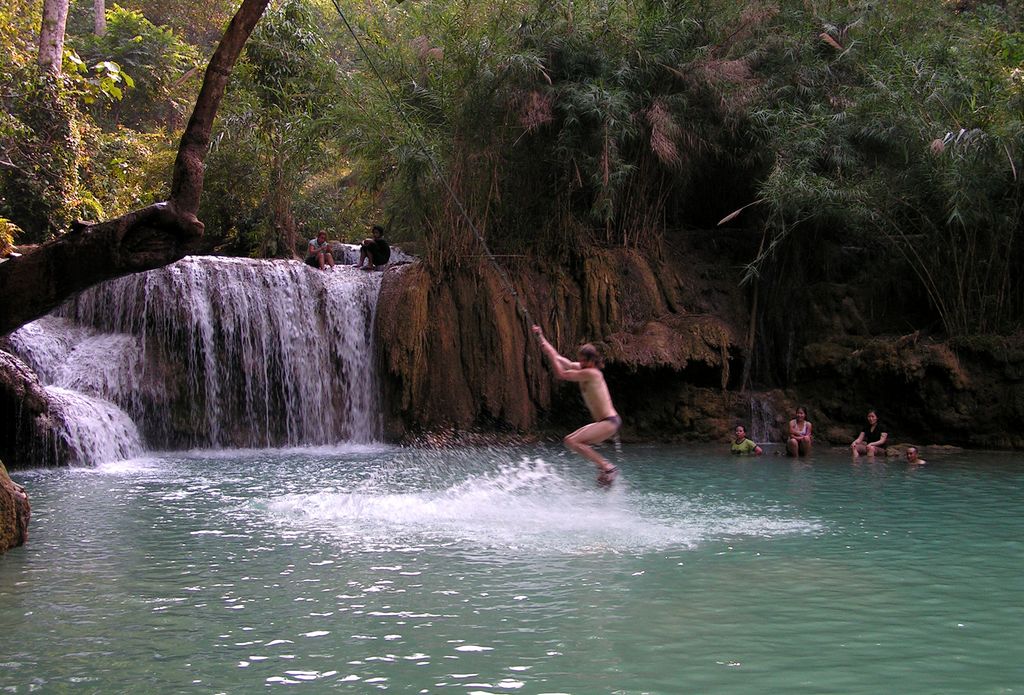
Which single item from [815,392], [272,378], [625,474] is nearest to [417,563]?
[625,474]

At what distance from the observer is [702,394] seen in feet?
59.6

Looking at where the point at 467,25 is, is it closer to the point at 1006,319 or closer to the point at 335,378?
the point at 335,378

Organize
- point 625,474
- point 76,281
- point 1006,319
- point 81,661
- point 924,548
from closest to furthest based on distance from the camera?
point 81,661
point 76,281
point 924,548
point 625,474
point 1006,319

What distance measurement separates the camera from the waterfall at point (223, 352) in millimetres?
16562

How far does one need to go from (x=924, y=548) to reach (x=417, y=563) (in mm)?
4313

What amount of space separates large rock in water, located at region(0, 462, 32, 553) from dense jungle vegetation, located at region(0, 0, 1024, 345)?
8129 millimetres

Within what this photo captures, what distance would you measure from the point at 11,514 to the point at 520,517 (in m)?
4.53

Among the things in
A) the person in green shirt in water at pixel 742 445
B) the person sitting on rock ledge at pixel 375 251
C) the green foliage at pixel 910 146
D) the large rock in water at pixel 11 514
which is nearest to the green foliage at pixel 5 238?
the person sitting on rock ledge at pixel 375 251

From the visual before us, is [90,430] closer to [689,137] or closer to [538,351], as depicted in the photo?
[538,351]

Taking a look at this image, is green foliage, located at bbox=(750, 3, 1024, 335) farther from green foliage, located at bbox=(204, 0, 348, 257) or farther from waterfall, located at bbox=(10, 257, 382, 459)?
green foliage, located at bbox=(204, 0, 348, 257)

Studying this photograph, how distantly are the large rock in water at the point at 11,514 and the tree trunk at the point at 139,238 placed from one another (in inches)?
51.3

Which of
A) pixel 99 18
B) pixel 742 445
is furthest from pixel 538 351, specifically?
pixel 99 18

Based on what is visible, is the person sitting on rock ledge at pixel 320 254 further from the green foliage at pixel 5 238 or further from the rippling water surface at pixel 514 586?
the rippling water surface at pixel 514 586

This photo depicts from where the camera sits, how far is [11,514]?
8.48 meters
